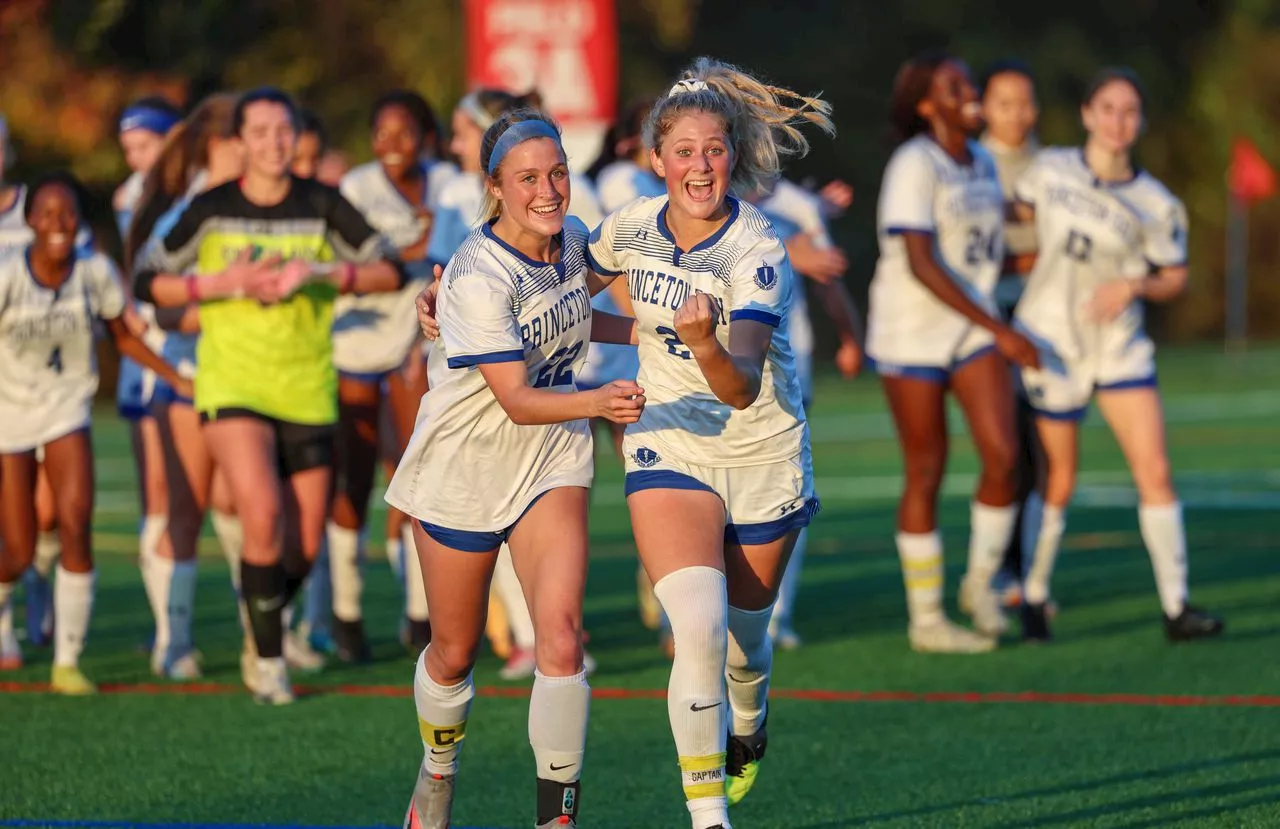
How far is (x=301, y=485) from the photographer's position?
328 inches

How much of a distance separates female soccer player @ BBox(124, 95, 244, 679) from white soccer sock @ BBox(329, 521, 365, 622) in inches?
22.6

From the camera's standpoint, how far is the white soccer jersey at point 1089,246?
9.52 metres

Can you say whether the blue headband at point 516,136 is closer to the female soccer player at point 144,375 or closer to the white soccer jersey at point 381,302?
the white soccer jersey at point 381,302

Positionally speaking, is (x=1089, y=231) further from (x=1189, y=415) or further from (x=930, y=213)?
(x=1189, y=415)

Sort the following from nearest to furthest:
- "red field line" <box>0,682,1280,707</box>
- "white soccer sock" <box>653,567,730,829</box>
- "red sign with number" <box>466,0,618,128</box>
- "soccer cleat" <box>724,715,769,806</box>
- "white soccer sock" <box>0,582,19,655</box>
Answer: "white soccer sock" <box>653,567,730,829</box> < "soccer cleat" <box>724,715,769,806</box> < "red field line" <box>0,682,1280,707</box> < "white soccer sock" <box>0,582,19,655</box> < "red sign with number" <box>466,0,618,128</box>

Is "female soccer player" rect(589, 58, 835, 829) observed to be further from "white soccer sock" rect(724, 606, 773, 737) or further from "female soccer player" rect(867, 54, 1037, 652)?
"female soccer player" rect(867, 54, 1037, 652)

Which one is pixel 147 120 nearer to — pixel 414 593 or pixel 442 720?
pixel 414 593

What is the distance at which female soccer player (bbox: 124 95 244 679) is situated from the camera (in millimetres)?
8844

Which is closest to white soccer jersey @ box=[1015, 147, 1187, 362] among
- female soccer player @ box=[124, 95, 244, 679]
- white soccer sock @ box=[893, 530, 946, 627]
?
white soccer sock @ box=[893, 530, 946, 627]

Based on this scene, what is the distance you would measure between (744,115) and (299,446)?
3079 mm

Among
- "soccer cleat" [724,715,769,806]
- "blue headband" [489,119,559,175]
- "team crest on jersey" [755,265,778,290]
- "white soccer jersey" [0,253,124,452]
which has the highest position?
"blue headband" [489,119,559,175]

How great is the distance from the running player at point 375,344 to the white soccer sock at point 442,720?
3543 mm

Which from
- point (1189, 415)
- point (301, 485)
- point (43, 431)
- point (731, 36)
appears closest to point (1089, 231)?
point (301, 485)

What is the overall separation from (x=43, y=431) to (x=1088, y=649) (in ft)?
15.5
